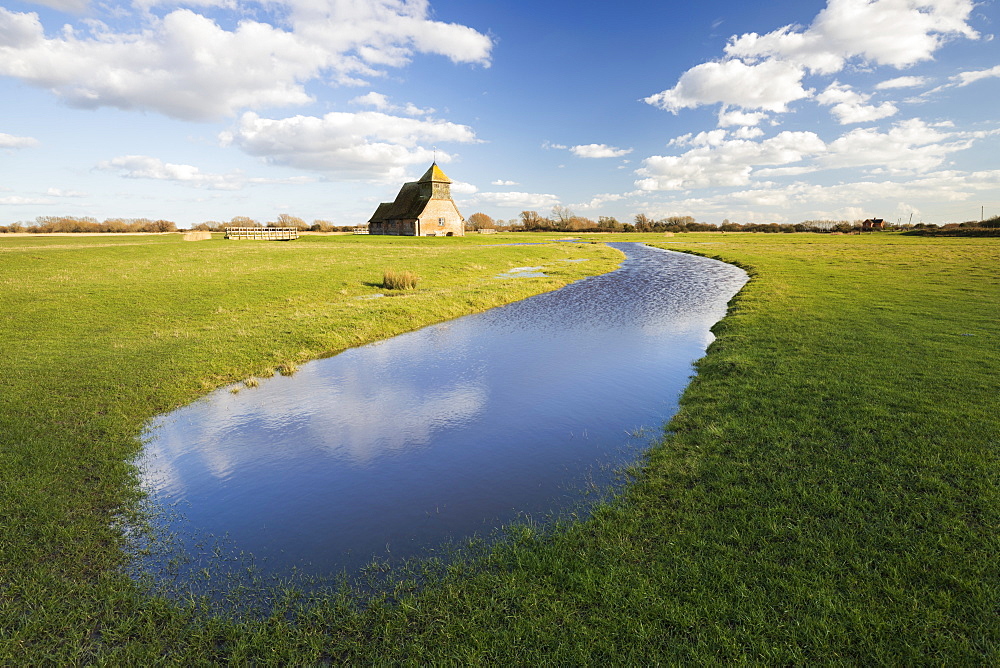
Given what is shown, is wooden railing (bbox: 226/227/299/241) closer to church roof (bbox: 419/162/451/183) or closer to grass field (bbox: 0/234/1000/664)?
church roof (bbox: 419/162/451/183)

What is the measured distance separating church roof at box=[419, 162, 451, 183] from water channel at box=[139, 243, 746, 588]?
74.2 meters

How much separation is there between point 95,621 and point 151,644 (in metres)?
0.99

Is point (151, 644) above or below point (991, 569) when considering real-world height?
below

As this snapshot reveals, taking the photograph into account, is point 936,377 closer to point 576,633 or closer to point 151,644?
point 576,633

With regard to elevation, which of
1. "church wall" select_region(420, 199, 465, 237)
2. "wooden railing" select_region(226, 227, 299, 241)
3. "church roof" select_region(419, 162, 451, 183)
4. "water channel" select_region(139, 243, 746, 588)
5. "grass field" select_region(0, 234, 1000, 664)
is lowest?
"water channel" select_region(139, 243, 746, 588)

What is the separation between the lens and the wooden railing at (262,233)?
81.7m

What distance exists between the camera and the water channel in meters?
7.38

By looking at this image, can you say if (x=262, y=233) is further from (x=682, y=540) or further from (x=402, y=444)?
(x=682, y=540)

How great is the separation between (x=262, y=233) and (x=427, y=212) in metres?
30.4

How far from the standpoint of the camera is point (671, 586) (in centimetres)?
566

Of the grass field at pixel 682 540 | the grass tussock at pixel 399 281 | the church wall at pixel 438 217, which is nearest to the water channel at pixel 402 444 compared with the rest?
the grass field at pixel 682 540

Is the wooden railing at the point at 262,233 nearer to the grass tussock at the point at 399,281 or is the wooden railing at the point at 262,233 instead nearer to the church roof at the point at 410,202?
the church roof at the point at 410,202

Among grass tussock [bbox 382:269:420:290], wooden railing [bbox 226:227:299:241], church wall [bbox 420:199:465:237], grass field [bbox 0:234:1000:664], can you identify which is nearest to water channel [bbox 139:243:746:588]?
grass field [bbox 0:234:1000:664]

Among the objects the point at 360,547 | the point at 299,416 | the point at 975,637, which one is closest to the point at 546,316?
the point at 299,416
